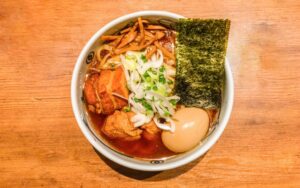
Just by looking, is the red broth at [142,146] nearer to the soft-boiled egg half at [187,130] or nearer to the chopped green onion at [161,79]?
the soft-boiled egg half at [187,130]

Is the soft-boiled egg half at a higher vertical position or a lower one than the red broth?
higher

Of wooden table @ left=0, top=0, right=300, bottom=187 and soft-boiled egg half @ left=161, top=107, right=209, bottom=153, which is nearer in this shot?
soft-boiled egg half @ left=161, top=107, right=209, bottom=153

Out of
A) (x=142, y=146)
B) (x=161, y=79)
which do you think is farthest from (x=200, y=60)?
(x=142, y=146)

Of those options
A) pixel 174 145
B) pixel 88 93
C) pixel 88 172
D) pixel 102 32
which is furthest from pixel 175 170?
pixel 102 32

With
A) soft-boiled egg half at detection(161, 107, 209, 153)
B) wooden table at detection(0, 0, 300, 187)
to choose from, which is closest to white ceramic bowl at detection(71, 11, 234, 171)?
soft-boiled egg half at detection(161, 107, 209, 153)

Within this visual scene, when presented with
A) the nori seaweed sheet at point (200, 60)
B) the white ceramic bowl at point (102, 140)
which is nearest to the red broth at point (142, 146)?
Answer: the white ceramic bowl at point (102, 140)

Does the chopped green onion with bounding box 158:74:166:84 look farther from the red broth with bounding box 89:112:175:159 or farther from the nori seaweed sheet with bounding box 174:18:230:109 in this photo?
the red broth with bounding box 89:112:175:159

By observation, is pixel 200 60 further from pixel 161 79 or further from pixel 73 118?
pixel 73 118
